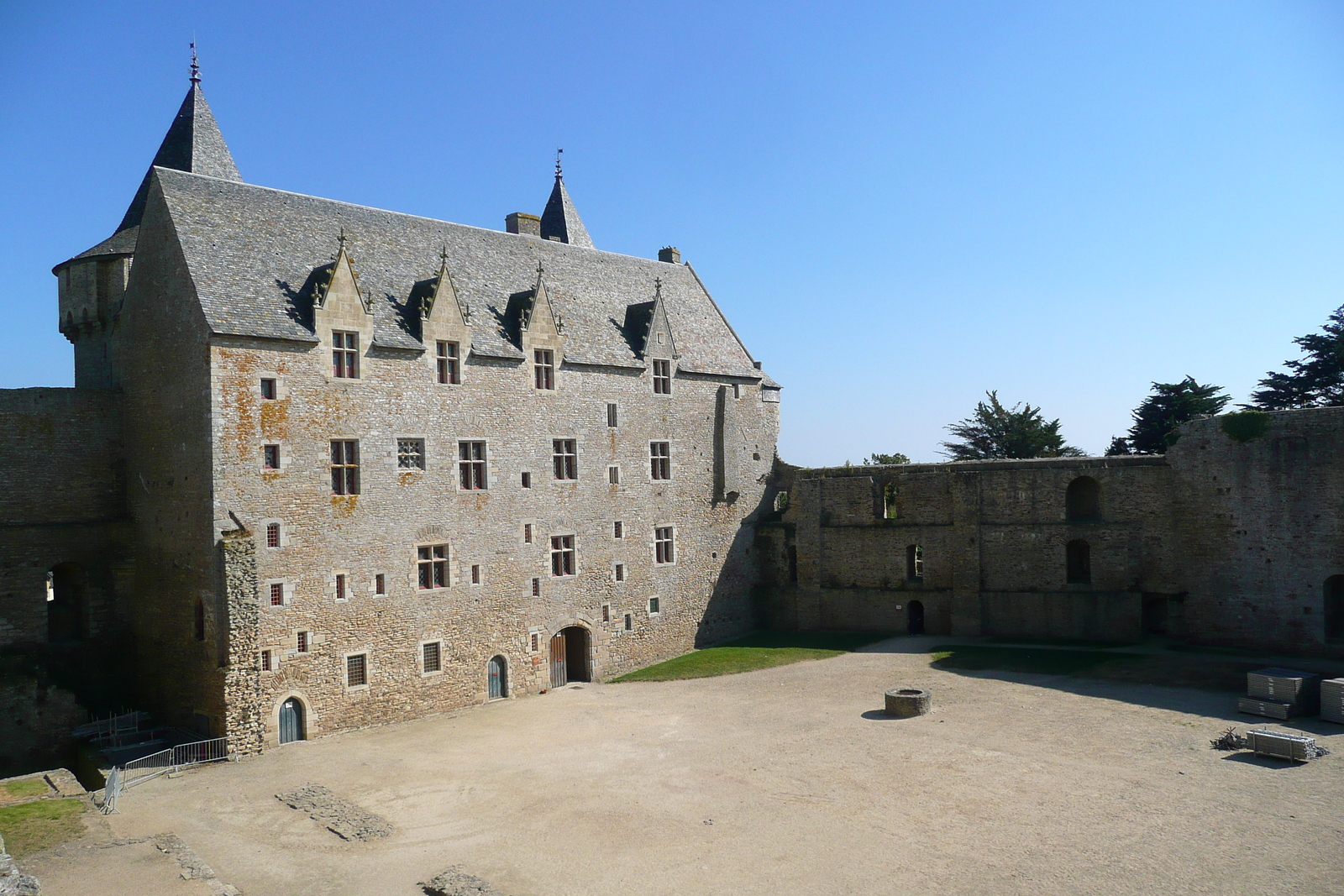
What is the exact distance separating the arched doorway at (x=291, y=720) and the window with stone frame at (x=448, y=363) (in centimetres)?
1055

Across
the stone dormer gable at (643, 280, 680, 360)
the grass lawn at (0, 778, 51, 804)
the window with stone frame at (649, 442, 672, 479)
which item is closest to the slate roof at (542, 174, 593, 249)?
the stone dormer gable at (643, 280, 680, 360)

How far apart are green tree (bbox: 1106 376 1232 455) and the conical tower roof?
102 ft

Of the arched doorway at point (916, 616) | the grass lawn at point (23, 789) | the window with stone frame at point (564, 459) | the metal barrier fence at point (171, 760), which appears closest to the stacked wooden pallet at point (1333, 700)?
the arched doorway at point (916, 616)

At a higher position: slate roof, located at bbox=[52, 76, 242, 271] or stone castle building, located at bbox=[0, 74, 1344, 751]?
slate roof, located at bbox=[52, 76, 242, 271]

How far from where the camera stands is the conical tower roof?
43.8 metres

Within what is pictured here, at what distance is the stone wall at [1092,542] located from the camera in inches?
1188

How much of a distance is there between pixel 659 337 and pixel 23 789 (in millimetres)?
24692

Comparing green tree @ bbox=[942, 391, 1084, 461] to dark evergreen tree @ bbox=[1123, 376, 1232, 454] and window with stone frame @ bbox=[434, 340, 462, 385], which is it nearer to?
dark evergreen tree @ bbox=[1123, 376, 1232, 454]

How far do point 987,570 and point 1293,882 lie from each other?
70.0ft

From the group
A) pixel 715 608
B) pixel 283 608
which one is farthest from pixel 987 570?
pixel 283 608

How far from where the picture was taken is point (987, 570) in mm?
35750

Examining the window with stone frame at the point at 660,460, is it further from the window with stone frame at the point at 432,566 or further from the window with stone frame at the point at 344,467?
the window with stone frame at the point at 344,467

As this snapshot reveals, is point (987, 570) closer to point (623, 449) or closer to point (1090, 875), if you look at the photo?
point (623, 449)

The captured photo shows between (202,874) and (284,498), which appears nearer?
(202,874)
